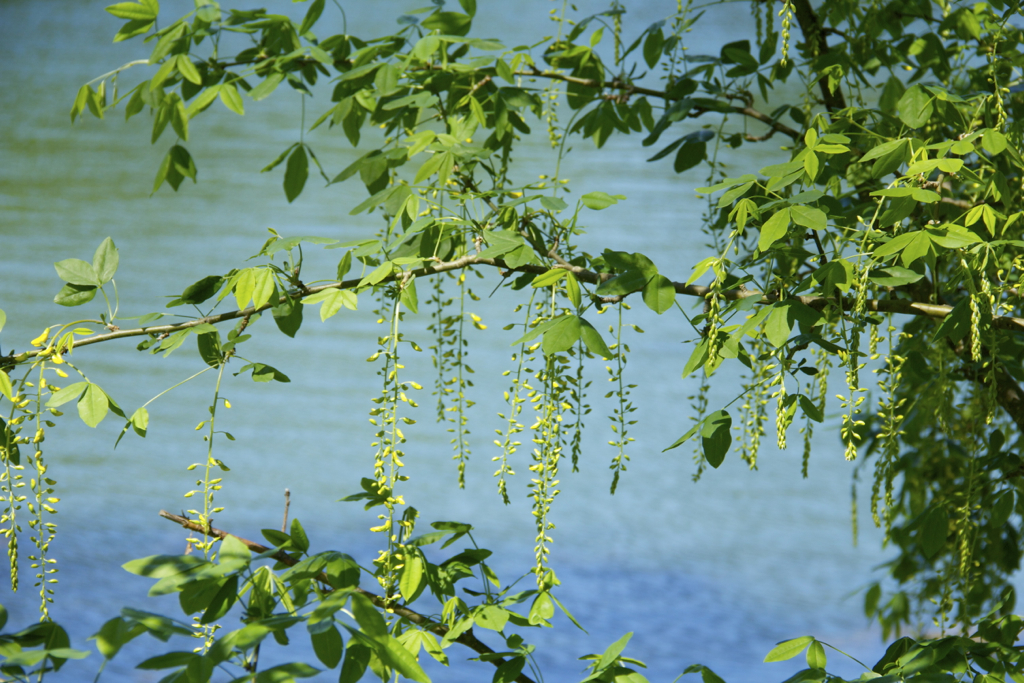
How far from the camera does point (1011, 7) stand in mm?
799

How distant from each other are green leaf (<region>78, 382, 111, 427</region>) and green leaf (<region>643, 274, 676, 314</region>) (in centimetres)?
46

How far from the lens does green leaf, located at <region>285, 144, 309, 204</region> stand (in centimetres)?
91

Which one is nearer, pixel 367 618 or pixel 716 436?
pixel 367 618

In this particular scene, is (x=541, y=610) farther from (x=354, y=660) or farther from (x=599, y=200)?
(x=599, y=200)

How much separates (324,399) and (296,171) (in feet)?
5.19

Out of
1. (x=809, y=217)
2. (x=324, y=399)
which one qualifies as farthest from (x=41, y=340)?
(x=324, y=399)

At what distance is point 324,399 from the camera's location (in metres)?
2.42

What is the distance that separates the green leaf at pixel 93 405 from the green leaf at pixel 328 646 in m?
0.26

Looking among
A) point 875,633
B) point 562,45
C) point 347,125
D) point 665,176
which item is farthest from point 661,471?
point 347,125

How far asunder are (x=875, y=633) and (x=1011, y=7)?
1899 millimetres

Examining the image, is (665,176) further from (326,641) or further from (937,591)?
(326,641)

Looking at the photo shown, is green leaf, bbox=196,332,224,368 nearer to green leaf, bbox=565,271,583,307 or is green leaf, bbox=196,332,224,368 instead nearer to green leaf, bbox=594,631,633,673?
green leaf, bbox=565,271,583,307

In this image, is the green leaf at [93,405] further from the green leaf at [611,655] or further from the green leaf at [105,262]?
the green leaf at [611,655]

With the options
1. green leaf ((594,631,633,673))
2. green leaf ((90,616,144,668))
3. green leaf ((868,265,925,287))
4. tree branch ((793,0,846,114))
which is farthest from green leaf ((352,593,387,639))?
tree branch ((793,0,846,114))
